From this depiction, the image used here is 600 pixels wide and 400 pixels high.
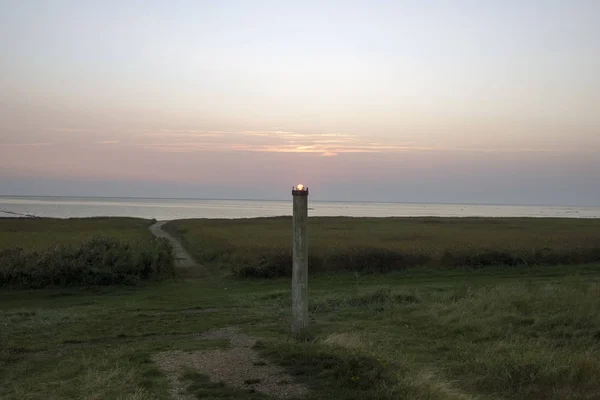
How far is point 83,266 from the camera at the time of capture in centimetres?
2011

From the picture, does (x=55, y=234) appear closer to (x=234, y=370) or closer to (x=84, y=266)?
(x=84, y=266)

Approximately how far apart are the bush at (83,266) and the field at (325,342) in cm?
74

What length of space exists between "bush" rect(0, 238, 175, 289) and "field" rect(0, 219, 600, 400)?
29.0 inches

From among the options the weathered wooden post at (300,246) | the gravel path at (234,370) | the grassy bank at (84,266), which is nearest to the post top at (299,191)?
the weathered wooden post at (300,246)

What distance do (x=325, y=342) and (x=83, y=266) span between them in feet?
45.8

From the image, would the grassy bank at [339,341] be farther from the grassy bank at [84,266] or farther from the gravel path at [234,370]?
the grassy bank at [84,266]

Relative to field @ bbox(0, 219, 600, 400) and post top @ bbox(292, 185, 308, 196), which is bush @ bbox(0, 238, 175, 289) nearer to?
field @ bbox(0, 219, 600, 400)

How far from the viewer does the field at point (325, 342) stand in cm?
726

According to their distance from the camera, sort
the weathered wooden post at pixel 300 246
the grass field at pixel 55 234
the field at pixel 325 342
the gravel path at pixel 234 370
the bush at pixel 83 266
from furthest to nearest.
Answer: the grass field at pixel 55 234, the bush at pixel 83 266, the weathered wooden post at pixel 300 246, the field at pixel 325 342, the gravel path at pixel 234 370

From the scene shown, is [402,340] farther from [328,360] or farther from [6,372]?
[6,372]

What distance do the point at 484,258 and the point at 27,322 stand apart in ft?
65.0

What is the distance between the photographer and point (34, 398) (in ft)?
22.4

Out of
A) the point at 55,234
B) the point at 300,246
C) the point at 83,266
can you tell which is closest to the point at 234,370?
the point at 300,246

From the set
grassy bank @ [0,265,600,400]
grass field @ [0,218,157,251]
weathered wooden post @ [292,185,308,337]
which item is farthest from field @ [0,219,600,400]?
grass field @ [0,218,157,251]
